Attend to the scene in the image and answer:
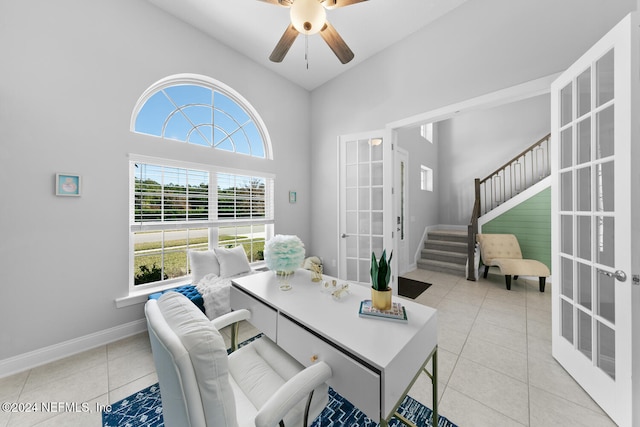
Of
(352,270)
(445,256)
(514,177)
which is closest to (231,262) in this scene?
(352,270)

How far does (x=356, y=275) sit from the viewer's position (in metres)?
3.33

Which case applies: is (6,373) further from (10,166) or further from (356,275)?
(356,275)

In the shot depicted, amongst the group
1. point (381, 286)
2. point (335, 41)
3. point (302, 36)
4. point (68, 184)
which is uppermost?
point (302, 36)

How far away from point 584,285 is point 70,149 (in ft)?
14.1

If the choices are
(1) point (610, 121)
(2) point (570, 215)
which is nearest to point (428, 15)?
(1) point (610, 121)

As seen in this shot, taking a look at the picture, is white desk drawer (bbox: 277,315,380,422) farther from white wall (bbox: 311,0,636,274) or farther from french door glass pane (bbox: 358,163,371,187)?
white wall (bbox: 311,0,636,274)

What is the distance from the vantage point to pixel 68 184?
195cm

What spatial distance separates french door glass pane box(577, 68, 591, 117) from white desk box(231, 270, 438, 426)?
6.24 ft

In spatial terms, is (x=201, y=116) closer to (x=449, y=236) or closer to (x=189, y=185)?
(x=189, y=185)

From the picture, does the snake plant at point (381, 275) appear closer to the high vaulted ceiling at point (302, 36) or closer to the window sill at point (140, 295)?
the window sill at point (140, 295)

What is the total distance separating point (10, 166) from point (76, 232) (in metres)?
0.64

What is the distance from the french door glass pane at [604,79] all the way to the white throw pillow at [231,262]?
3.48 m

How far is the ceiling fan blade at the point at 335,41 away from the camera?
170 cm

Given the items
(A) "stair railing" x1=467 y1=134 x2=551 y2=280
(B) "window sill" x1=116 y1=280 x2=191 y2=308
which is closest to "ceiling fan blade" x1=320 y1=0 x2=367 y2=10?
(B) "window sill" x1=116 y1=280 x2=191 y2=308
